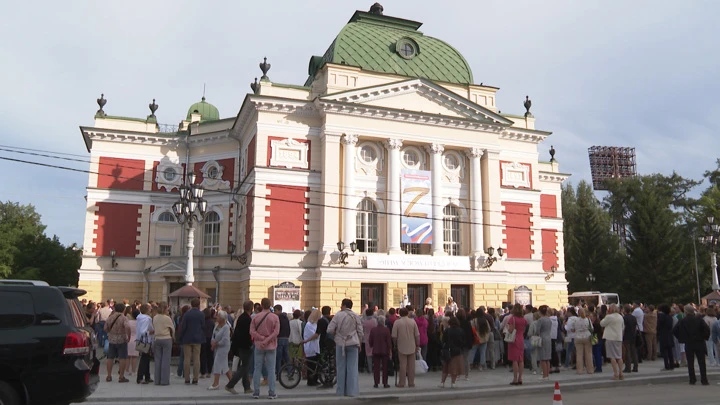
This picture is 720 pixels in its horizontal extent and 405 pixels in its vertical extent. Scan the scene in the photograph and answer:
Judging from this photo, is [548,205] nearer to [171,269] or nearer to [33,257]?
[171,269]

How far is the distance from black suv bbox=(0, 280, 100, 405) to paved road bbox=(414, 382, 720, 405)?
691cm

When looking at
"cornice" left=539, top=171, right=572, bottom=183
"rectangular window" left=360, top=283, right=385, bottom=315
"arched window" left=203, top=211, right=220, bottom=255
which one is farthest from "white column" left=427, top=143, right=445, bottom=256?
"arched window" left=203, top=211, right=220, bottom=255

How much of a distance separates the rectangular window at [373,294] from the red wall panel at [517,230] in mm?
8786

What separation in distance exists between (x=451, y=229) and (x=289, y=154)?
32.7ft

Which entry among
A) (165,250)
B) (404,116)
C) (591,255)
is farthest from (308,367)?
(591,255)

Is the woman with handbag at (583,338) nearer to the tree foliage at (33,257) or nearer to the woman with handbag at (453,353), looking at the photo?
the woman with handbag at (453,353)

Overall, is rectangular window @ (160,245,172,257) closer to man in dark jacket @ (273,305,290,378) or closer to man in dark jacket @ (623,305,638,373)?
man in dark jacket @ (273,305,290,378)

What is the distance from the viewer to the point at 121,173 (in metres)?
36.0

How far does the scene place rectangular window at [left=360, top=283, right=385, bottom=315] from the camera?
3017 cm

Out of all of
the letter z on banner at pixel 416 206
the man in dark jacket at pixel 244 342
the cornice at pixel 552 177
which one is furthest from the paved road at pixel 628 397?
the cornice at pixel 552 177

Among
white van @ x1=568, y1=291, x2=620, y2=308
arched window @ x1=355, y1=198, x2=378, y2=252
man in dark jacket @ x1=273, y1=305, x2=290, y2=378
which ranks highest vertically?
arched window @ x1=355, y1=198, x2=378, y2=252

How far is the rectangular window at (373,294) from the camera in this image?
30.2 metres

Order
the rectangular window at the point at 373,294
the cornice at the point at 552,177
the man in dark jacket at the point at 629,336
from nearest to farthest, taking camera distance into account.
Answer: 1. the man in dark jacket at the point at 629,336
2. the rectangular window at the point at 373,294
3. the cornice at the point at 552,177

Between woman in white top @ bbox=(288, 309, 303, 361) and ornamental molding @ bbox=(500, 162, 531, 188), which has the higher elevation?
ornamental molding @ bbox=(500, 162, 531, 188)
